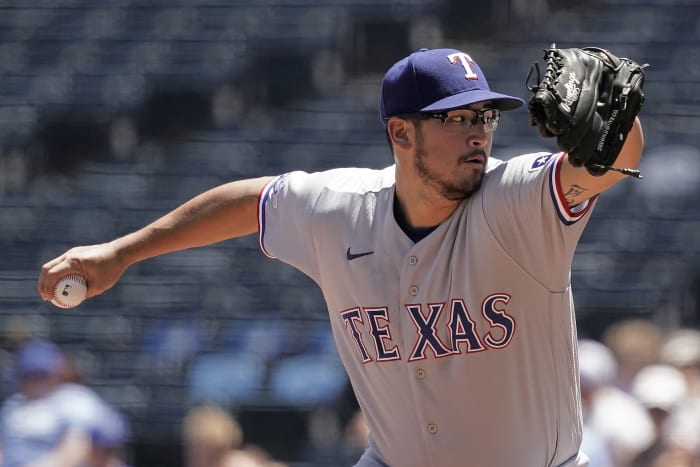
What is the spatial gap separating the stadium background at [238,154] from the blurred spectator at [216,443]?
8cm

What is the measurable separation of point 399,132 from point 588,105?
57 cm

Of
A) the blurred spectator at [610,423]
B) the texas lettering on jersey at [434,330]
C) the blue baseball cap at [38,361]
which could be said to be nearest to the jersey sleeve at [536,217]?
the texas lettering on jersey at [434,330]

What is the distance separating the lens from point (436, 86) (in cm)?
232

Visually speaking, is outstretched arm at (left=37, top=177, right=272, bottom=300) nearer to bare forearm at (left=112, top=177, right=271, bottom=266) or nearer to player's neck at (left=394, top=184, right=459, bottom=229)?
bare forearm at (left=112, top=177, right=271, bottom=266)

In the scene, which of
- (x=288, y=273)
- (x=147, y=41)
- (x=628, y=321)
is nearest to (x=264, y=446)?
(x=288, y=273)

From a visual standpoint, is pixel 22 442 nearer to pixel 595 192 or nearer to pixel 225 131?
pixel 225 131

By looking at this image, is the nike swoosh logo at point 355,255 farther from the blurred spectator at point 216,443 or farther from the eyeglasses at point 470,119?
the blurred spectator at point 216,443

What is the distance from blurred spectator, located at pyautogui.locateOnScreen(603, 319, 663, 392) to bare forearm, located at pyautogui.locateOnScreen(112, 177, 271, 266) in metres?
2.06

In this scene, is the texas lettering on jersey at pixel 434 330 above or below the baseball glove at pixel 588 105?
below

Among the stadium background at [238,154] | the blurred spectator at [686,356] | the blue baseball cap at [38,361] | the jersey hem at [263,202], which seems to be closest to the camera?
the jersey hem at [263,202]

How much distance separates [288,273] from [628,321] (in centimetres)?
152

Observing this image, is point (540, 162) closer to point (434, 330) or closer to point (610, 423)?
point (434, 330)

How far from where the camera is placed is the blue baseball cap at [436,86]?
7.49 feet

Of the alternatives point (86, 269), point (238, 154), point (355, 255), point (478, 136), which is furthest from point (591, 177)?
point (238, 154)
